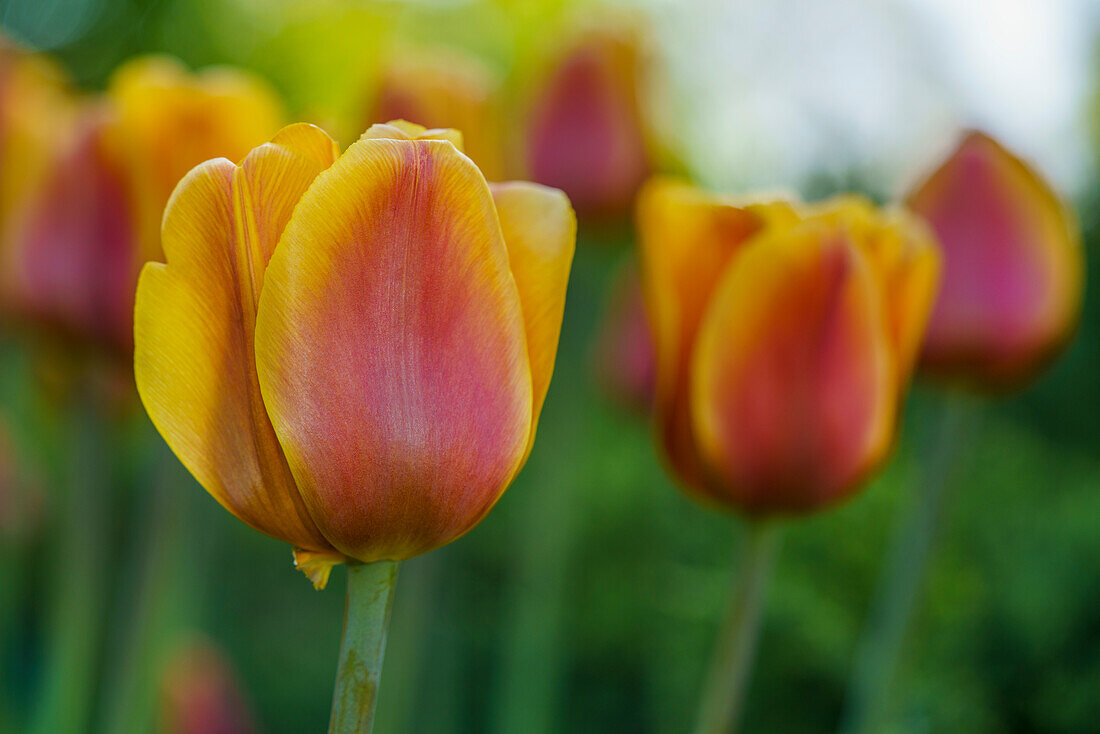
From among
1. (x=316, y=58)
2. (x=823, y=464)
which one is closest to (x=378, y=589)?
(x=823, y=464)

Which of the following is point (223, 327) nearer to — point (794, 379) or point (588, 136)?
point (794, 379)

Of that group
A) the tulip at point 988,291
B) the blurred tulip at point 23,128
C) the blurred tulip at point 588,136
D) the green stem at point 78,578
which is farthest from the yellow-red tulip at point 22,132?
the tulip at point 988,291

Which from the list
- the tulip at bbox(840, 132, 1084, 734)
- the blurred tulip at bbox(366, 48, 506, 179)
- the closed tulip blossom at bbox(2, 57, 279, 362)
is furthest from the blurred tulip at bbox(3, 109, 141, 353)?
the tulip at bbox(840, 132, 1084, 734)

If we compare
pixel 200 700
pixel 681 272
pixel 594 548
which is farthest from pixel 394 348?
pixel 594 548

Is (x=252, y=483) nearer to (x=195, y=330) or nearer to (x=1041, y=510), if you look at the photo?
(x=195, y=330)

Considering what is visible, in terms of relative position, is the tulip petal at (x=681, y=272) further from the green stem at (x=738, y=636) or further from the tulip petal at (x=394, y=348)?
the tulip petal at (x=394, y=348)

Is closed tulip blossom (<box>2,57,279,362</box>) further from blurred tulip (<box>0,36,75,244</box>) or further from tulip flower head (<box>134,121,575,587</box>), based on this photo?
tulip flower head (<box>134,121,575,587</box>)
